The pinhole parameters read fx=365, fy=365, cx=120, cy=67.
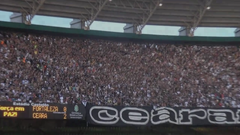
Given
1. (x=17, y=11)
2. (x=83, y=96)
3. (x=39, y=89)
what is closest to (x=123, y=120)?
(x=83, y=96)

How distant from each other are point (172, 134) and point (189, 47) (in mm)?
7767

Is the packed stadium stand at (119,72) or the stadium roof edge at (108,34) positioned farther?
the stadium roof edge at (108,34)

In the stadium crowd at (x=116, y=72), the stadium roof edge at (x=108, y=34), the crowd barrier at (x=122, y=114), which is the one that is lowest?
the crowd barrier at (x=122, y=114)

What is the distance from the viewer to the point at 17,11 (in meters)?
22.1

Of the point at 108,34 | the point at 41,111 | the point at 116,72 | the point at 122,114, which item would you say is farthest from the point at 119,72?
the point at 41,111

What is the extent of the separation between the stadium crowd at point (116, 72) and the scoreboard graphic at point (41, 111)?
2207mm

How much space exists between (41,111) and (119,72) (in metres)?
7.44

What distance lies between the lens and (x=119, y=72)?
23766mm

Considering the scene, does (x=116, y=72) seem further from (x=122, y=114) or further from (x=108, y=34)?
(x=122, y=114)

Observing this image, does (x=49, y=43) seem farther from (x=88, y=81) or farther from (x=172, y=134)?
(x=172, y=134)

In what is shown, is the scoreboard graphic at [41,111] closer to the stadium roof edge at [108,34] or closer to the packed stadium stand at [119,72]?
the packed stadium stand at [119,72]

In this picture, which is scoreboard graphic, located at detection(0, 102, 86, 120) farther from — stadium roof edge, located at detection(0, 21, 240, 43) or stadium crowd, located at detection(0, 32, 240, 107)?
stadium roof edge, located at detection(0, 21, 240, 43)

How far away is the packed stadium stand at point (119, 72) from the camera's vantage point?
19422 mm

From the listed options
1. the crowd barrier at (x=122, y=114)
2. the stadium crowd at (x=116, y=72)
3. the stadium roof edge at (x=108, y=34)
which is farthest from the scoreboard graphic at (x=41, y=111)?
the stadium roof edge at (x=108, y=34)
